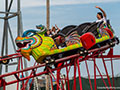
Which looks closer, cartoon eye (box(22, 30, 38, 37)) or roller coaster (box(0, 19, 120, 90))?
roller coaster (box(0, 19, 120, 90))

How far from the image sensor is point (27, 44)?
6.25 meters

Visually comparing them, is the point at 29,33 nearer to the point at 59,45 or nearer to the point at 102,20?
the point at 59,45

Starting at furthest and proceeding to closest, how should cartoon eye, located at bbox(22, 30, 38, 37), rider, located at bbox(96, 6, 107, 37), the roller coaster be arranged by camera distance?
rider, located at bbox(96, 6, 107, 37) → cartoon eye, located at bbox(22, 30, 38, 37) → the roller coaster

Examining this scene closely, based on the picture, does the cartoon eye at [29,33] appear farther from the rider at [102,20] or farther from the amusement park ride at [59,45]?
the rider at [102,20]

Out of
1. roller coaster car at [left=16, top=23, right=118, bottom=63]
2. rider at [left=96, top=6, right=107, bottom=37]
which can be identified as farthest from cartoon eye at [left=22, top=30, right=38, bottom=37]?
rider at [left=96, top=6, right=107, bottom=37]

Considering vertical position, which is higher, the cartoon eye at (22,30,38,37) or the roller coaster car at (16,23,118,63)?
the cartoon eye at (22,30,38,37)

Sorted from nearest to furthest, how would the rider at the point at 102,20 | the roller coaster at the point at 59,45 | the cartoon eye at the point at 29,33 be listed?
the roller coaster at the point at 59,45
the cartoon eye at the point at 29,33
the rider at the point at 102,20

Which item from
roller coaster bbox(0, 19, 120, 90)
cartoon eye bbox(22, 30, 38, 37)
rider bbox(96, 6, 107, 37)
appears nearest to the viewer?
roller coaster bbox(0, 19, 120, 90)

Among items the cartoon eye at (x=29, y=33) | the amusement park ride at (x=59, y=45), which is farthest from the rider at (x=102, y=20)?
the cartoon eye at (x=29, y=33)

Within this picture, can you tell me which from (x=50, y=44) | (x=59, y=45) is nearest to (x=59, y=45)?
(x=59, y=45)

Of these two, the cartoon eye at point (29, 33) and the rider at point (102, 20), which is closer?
the cartoon eye at point (29, 33)

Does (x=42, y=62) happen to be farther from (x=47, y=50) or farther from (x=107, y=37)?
(x=107, y=37)

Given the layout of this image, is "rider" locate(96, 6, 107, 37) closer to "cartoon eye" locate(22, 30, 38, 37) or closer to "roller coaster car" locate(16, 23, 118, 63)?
"roller coaster car" locate(16, 23, 118, 63)

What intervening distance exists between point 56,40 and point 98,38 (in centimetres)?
114
